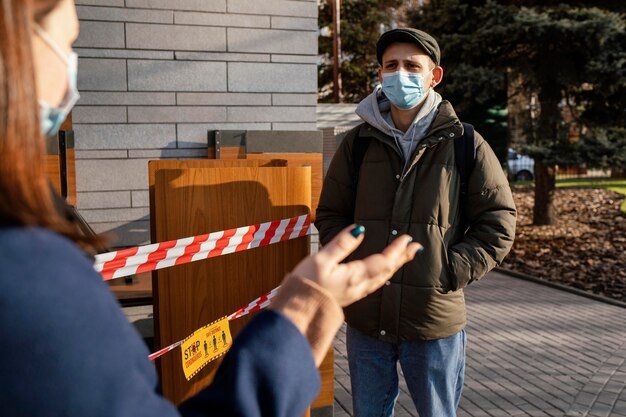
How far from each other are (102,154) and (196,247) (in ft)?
10.8

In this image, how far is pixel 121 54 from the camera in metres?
6.10

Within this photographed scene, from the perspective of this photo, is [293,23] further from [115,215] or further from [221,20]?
[115,215]

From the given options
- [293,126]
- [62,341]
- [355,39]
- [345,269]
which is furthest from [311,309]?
[355,39]

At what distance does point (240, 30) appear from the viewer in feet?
21.2

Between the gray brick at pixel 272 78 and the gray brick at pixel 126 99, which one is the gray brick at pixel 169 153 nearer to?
the gray brick at pixel 126 99

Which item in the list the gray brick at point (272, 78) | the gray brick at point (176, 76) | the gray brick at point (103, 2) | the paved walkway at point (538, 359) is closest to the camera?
the paved walkway at point (538, 359)

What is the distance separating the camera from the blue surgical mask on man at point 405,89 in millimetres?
3150

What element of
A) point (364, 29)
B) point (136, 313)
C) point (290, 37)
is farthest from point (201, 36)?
point (364, 29)

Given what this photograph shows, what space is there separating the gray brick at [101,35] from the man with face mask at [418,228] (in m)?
3.64

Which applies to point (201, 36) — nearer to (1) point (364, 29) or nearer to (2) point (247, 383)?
(2) point (247, 383)

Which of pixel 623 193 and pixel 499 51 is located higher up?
pixel 499 51

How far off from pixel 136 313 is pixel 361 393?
3.14m

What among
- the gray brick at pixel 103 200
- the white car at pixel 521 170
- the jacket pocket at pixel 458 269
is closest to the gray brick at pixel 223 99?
the gray brick at pixel 103 200

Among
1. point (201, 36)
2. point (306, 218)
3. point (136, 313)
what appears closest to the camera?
point (306, 218)
